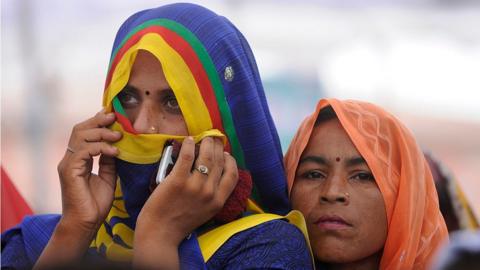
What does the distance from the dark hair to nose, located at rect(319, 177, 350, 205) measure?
20 cm

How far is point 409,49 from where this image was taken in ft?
15.5

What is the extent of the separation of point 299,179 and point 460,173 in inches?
89.0

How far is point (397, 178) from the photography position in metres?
2.43

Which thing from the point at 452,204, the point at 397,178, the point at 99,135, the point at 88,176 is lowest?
Result: the point at 452,204

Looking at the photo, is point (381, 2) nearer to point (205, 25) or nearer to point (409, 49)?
point (409, 49)

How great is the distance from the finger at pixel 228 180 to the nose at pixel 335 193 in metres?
0.32

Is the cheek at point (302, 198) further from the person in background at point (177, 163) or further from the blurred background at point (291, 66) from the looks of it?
the blurred background at point (291, 66)

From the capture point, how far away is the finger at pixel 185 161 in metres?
2.08

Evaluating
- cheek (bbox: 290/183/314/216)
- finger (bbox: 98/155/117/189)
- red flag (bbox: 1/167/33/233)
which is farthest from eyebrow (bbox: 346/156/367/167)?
red flag (bbox: 1/167/33/233)

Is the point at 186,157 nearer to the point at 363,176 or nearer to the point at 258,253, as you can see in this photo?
the point at 258,253

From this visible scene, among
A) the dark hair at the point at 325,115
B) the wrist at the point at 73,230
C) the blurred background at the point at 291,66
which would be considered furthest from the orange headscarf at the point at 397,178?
the blurred background at the point at 291,66

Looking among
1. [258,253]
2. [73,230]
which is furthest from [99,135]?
[258,253]

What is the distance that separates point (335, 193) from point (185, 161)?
476mm

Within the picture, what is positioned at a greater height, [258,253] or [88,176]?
[88,176]
